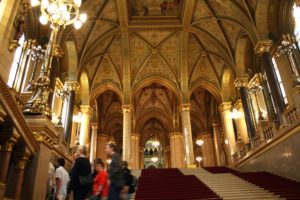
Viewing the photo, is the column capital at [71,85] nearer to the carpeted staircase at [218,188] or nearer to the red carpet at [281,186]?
the carpeted staircase at [218,188]

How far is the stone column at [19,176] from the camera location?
4246 mm

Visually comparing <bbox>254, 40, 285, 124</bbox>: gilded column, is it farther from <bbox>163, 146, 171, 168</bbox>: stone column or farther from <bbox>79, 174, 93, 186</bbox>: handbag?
<bbox>163, 146, 171, 168</bbox>: stone column

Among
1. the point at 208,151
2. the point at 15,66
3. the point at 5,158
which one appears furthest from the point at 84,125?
the point at 5,158

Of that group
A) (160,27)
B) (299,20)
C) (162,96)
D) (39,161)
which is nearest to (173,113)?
(162,96)

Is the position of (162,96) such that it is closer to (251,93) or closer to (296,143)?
(251,93)

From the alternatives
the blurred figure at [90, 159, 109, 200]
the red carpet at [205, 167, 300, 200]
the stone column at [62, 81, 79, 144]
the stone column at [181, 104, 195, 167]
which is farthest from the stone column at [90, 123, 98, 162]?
the blurred figure at [90, 159, 109, 200]

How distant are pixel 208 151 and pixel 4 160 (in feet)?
60.8

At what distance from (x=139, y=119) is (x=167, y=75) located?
24.1ft

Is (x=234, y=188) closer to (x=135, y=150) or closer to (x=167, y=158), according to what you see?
(x=135, y=150)

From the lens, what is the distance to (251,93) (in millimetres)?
13320

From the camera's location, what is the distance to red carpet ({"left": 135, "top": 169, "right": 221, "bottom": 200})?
5.99 m

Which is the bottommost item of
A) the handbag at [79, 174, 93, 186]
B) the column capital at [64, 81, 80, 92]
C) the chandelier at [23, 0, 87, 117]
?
the handbag at [79, 174, 93, 186]

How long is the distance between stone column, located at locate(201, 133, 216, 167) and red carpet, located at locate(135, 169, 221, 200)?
40.8 ft

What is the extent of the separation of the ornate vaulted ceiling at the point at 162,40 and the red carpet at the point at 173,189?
7292 millimetres
